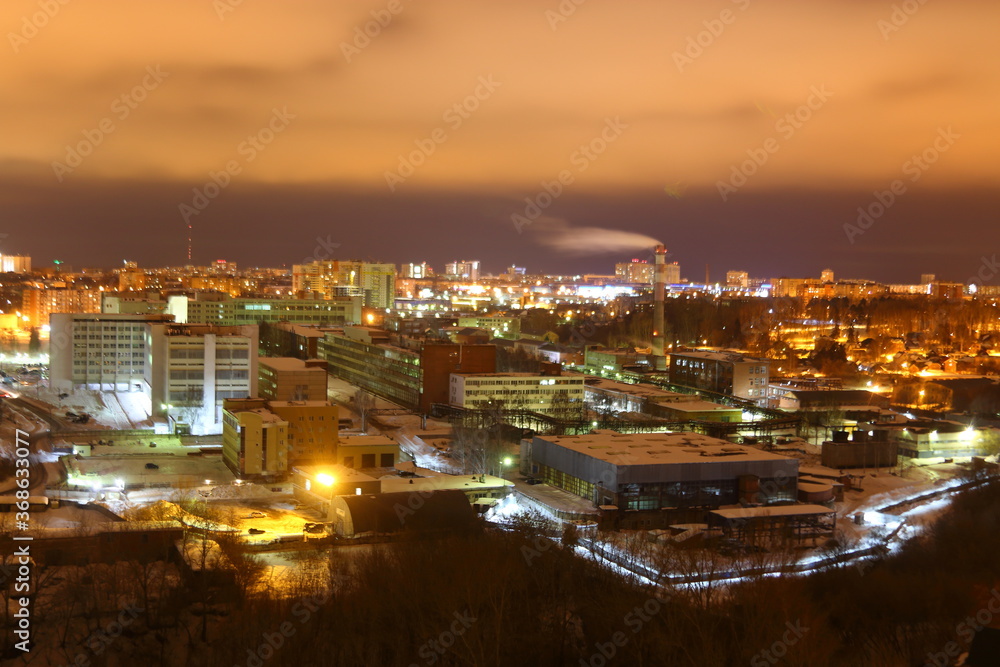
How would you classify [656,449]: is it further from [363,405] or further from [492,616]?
[363,405]

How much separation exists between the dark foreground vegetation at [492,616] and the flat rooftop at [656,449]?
2321 millimetres

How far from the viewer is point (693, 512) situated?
8812mm

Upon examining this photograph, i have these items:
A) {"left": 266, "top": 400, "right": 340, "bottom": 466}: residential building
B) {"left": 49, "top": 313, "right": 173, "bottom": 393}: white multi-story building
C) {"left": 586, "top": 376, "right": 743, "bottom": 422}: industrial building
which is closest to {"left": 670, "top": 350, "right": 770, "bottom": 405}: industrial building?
{"left": 586, "top": 376, "right": 743, "bottom": 422}: industrial building

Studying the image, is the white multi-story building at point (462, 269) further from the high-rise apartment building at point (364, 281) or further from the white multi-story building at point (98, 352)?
the white multi-story building at point (98, 352)

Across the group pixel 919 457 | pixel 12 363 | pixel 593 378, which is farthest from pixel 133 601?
pixel 12 363

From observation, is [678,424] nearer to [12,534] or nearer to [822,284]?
[12,534]

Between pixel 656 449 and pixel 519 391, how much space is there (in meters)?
4.71

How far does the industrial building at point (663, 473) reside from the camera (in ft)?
28.7

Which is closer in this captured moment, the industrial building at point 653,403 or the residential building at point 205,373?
the residential building at point 205,373

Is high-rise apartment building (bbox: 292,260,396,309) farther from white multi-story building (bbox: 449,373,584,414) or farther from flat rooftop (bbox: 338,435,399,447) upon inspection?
flat rooftop (bbox: 338,435,399,447)

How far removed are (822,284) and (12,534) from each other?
1576 inches

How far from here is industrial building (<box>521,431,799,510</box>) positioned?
876 centimetres

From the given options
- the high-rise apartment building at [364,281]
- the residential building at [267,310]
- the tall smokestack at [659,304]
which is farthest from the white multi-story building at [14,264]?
the tall smokestack at [659,304]

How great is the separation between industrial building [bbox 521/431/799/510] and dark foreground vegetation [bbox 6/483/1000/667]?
6.61 ft
